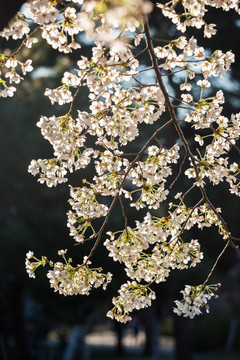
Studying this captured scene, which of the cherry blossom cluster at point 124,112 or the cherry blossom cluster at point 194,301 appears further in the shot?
the cherry blossom cluster at point 194,301

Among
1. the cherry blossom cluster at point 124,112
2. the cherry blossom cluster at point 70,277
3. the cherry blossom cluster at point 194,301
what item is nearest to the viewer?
the cherry blossom cluster at point 124,112

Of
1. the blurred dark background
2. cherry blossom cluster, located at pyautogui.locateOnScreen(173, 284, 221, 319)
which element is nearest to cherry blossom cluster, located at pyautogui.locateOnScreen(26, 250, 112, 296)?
cherry blossom cluster, located at pyautogui.locateOnScreen(173, 284, 221, 319)

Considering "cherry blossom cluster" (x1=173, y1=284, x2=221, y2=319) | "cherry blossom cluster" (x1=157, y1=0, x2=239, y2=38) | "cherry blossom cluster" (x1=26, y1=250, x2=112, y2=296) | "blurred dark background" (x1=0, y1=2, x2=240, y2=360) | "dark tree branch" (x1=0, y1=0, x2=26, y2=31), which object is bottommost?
"cherry blossom cluster" (x1=173, y1=284, x2=221, y2=319)

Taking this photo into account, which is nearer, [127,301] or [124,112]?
[124,112]

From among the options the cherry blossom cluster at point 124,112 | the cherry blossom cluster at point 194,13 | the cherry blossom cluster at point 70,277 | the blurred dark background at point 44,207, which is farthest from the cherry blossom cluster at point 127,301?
the blurred dark background at point 44,207

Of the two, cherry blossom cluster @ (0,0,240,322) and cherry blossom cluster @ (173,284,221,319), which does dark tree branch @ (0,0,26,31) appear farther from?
cherry blossom cluster @ (173,284,221,319)

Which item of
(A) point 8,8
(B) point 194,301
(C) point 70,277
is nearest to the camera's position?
(A) point 8,8

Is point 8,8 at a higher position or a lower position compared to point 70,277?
higher

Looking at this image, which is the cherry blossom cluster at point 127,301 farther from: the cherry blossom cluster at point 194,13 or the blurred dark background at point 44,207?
the blurred dark background at point 44,207

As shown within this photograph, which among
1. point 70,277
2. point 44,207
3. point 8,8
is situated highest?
point 44,207

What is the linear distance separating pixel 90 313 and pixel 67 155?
10.4 metres

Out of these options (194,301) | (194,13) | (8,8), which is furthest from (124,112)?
(194,301)

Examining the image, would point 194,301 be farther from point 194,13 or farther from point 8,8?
point 8,8

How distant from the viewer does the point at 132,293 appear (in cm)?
349
